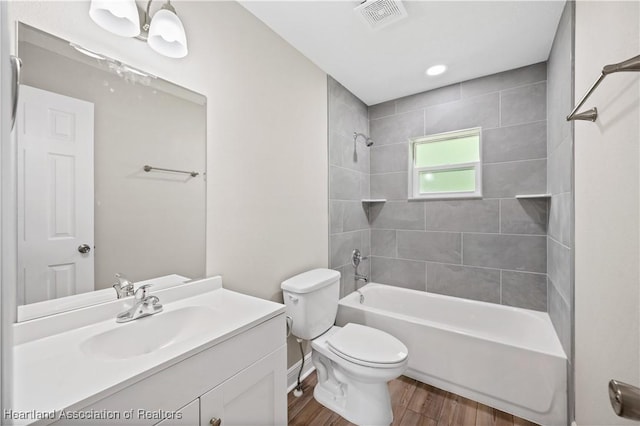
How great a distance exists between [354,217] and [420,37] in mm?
1574

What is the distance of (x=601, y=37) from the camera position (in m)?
1.01

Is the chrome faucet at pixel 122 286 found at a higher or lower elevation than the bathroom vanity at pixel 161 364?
higher

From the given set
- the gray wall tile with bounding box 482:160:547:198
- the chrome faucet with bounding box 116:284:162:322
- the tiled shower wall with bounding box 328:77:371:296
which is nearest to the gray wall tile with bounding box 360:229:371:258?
the tiled shower wall with bounding box 328:77:371:296

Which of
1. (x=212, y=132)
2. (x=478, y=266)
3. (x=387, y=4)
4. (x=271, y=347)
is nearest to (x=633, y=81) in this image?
(x=387, y=4)

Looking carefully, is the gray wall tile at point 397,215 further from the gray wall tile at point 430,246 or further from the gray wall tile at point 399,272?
the gray wall tile at point 399,272

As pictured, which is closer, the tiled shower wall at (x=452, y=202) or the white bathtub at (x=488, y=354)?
the white bathtub at (x=488, y=354)

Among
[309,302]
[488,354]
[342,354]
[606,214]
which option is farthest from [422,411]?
[606,214]

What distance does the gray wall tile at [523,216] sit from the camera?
2.12m

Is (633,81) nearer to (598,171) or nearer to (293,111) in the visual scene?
(598,171)

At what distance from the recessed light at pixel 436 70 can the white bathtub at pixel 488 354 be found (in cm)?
202

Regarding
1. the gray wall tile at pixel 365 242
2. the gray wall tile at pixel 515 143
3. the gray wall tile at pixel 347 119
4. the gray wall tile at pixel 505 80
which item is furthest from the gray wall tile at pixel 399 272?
the gray wall tile at pixel 505 80

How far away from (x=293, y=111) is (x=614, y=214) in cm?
178

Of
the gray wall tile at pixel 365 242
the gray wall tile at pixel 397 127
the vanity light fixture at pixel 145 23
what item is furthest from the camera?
the gray wall tile at pixel 365 242

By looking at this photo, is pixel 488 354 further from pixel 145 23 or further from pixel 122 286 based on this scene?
pixel 145 23
